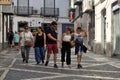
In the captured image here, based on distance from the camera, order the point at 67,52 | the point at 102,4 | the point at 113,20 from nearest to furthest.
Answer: the point at 67,52
the point at 113,20
the point at 102,4

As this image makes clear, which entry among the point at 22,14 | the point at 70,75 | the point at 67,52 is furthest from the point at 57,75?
the point at 22,14

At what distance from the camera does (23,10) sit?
197 feet

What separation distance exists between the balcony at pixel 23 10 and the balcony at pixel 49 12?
1677 millimetres

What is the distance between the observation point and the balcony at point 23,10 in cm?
5966

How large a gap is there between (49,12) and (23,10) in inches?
150

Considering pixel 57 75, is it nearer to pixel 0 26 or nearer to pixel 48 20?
pixel 0 26

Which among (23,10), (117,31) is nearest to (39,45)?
(117,31)

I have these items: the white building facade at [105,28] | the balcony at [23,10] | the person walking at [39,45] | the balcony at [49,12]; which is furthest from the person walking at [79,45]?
the balcony at [49,12]

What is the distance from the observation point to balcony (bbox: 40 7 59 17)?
200 ft

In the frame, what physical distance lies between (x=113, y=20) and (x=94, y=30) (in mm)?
9752

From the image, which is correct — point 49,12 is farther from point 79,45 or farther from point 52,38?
point 79,45

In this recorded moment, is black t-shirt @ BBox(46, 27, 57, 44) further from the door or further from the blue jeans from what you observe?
the door

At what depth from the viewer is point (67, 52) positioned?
Answer: 1841 cm

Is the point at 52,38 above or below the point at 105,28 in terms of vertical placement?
below
